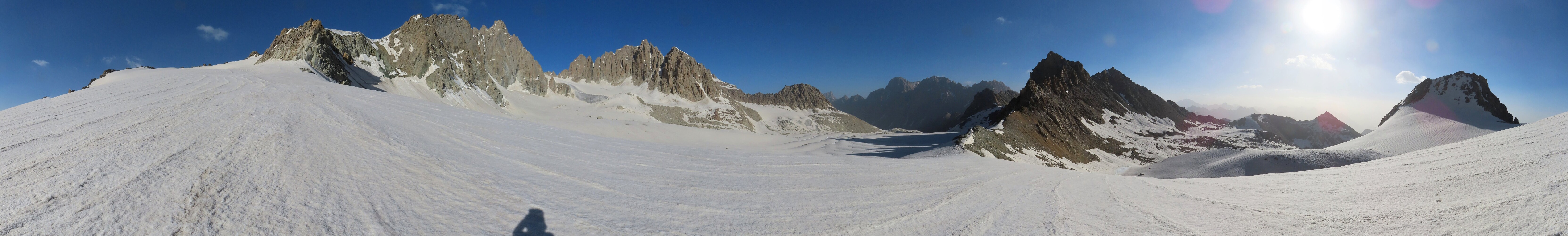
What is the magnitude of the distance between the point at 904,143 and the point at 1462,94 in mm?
50617

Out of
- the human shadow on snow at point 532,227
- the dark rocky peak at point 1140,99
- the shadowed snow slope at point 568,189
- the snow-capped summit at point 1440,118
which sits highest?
the dark rocky peak at point 1140,99

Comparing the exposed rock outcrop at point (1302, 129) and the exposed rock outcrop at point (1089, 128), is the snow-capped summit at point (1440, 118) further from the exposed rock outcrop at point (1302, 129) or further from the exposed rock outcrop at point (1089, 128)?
the exposed rock outcrop at point (1302, 129)

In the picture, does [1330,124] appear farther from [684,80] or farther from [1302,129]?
[684,80]

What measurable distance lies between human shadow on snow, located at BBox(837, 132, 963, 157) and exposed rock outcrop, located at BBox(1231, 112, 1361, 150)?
227 feet

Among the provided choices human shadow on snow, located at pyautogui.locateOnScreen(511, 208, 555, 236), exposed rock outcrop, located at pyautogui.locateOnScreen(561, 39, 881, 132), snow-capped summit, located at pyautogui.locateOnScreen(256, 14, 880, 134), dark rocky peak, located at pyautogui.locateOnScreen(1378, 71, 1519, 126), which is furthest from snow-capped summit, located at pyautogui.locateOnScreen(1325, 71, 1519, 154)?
exposed rock outcrop, located at pyautogui.locateOnScreen(561, 39, 881, 132)

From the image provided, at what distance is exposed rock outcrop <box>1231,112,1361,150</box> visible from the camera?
75.2m

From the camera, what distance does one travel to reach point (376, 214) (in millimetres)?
3789

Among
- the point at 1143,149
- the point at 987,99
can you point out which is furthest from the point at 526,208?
the point at 987,99

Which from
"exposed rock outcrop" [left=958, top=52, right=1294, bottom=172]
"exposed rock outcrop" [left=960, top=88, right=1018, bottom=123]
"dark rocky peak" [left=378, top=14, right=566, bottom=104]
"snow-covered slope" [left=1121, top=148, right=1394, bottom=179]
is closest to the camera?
"snow-covered slope" [left=1121, top=148, right=1394, bottom=179]

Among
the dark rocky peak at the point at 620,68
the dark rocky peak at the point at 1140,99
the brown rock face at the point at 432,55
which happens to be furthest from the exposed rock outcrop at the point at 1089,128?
the dark rocky peak at the point at 620,68

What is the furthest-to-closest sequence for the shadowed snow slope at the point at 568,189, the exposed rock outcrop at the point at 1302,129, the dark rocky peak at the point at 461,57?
the exposed rock outcrop at the point at 1302,129
the dark rocky peak at the point at 461,57
the shadowed snow slope at the point at 568,189

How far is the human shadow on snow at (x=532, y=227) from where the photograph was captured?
3947 millimetres

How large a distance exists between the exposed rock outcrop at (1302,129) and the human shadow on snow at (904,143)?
69074 millimetres

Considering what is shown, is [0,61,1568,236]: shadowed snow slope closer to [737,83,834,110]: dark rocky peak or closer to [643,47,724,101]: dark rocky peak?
[643,47,724,101]: dark rocky peak
